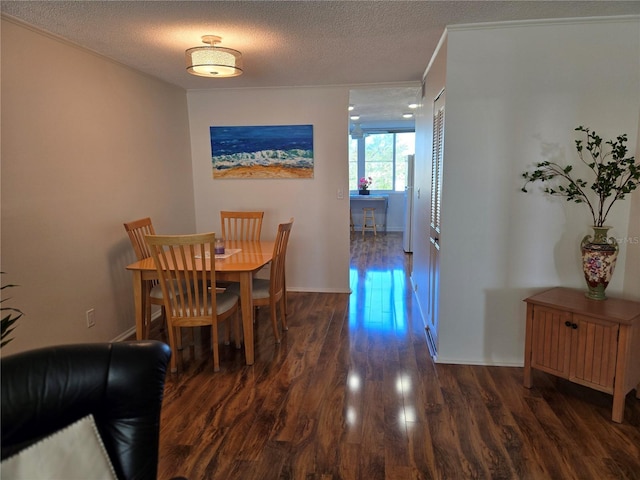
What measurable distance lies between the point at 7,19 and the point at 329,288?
350 centimetres

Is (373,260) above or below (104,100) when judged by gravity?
below

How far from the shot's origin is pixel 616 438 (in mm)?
2012

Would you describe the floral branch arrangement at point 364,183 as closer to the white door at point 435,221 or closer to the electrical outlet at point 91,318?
the white door at point 435,221

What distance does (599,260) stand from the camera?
7.59 ft

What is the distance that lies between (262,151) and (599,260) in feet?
10.7

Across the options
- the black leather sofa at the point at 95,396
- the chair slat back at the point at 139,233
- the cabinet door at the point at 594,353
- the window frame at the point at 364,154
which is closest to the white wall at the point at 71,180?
the chair slat back at the point at 139,233

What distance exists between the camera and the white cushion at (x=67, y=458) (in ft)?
3.22

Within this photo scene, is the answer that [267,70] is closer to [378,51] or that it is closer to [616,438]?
[378,51]

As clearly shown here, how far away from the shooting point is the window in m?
8.98

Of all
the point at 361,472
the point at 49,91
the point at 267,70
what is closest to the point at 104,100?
the point at 49,91

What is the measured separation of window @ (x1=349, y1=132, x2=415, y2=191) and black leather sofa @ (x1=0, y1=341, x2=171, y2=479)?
8.19 m

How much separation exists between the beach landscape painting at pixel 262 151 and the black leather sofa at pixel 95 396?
3.40 metres

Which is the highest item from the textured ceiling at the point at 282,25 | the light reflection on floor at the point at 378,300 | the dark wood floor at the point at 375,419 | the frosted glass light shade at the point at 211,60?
the textured ceiling at the point at 282,25

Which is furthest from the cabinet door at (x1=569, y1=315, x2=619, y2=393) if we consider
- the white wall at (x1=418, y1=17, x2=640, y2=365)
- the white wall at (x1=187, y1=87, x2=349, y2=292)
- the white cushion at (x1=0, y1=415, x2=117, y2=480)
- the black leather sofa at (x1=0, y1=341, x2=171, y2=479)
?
the white wall at (x1=187, y1=87, x2=349, y2=292)
